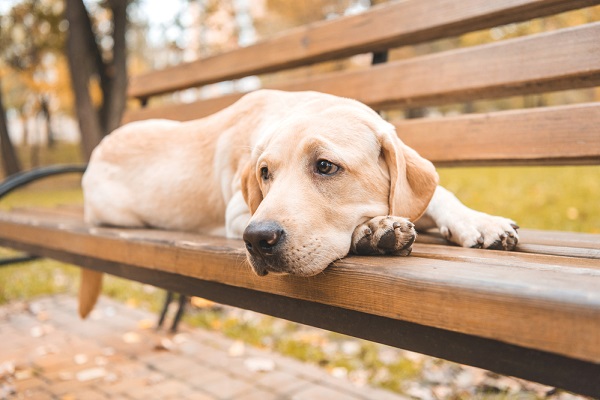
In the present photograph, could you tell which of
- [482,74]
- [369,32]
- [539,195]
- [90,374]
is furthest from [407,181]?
[539,195]

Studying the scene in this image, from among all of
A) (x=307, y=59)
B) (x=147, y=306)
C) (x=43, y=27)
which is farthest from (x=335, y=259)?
(x=43, y=27)

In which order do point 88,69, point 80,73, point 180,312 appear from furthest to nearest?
point 88,69 → point 80,73 → point 180,312

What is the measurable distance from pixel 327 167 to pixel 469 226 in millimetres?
568

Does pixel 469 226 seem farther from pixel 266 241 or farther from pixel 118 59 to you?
pixel 118 59

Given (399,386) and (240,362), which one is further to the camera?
(240,362)

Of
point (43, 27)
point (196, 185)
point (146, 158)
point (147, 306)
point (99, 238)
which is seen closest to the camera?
point (99, 238)

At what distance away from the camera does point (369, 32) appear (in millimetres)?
3357

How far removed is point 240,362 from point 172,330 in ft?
2.86

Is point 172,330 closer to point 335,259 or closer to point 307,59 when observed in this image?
point 307,59

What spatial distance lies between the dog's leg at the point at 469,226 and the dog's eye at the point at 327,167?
1.69 ft

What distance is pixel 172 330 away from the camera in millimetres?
4539

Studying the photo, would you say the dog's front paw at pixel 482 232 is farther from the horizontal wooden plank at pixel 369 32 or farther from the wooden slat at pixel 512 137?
the horizontal wooden plank at pixel 369 32

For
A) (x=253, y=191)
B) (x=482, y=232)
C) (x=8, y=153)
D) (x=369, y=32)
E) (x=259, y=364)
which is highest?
(x=369, y=32)

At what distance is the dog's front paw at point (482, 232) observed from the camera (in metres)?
1.95
